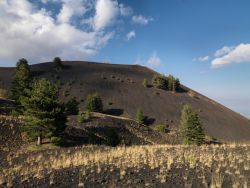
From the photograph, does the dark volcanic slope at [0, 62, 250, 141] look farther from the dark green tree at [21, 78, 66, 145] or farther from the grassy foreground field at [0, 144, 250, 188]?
the grassy foreground field at [0, 144, 250, 188]

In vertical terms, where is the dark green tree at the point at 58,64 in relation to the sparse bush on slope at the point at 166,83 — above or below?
above

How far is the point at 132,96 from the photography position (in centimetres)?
7975

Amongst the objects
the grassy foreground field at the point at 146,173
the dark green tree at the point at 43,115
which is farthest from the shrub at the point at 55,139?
the grassy foreground field at the point at 146,173

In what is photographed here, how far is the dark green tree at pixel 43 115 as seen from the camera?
90.6 feet

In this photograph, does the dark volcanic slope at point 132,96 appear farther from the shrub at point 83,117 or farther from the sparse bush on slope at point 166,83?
the shrub at point 83,117

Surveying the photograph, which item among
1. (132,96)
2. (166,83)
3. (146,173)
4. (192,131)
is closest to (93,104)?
(132,96)

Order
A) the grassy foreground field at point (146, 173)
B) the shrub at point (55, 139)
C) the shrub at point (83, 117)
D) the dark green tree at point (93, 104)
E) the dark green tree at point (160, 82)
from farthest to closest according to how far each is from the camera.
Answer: the dark green tree at point (160, 82), the dark green tree at point (93, 104), the shrub at point (83, 117), the shrub at point (55, 139), the grassy foreground field at point (146, 173)

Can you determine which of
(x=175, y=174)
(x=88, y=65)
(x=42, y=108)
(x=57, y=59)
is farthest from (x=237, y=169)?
(x=88, y=65)

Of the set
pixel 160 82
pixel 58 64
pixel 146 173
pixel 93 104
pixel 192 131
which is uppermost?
pixel 58 64

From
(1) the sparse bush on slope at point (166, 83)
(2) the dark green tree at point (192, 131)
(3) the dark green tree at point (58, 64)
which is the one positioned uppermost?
(3) the dark green tree at point (58, 64)

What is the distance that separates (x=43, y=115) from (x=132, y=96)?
52.9m

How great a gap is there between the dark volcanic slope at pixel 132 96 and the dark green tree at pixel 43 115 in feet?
131

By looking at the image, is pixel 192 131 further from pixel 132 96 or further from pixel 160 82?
pixel 160 82

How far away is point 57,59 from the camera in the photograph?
91.3 m
